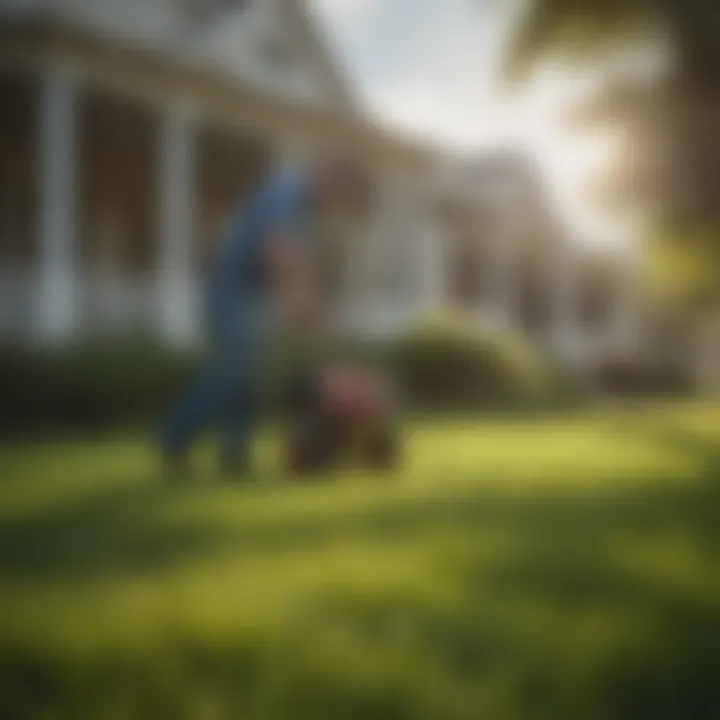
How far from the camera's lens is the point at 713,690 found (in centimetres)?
204

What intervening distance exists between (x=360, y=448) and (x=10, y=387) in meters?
0.66

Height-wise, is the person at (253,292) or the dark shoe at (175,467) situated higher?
the person at (253,292)

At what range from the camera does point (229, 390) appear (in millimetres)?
2141

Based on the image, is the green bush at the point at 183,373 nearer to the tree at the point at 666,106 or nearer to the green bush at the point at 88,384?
the green bush at the point at 88,384

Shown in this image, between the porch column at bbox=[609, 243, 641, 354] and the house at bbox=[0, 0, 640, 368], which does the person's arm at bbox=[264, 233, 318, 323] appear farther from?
the porch column at bbox=[609, 243, 641, 354]

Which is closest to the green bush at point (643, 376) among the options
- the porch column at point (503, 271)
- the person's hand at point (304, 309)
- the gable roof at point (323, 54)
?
the porch column at point (503, 271)

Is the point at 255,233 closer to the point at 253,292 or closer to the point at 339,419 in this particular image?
the point at 253,292

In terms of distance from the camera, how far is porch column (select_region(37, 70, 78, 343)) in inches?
83.4

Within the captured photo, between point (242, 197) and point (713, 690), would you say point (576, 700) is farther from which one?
point (242, 197)

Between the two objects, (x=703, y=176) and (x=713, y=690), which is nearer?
(x=713, y=690)

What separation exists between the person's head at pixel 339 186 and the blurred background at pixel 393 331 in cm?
3

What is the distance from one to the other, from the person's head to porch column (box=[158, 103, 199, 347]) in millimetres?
242

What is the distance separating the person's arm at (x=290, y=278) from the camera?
6.89 feet

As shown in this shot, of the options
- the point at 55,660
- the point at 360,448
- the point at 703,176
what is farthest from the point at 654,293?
the point at 55,660
